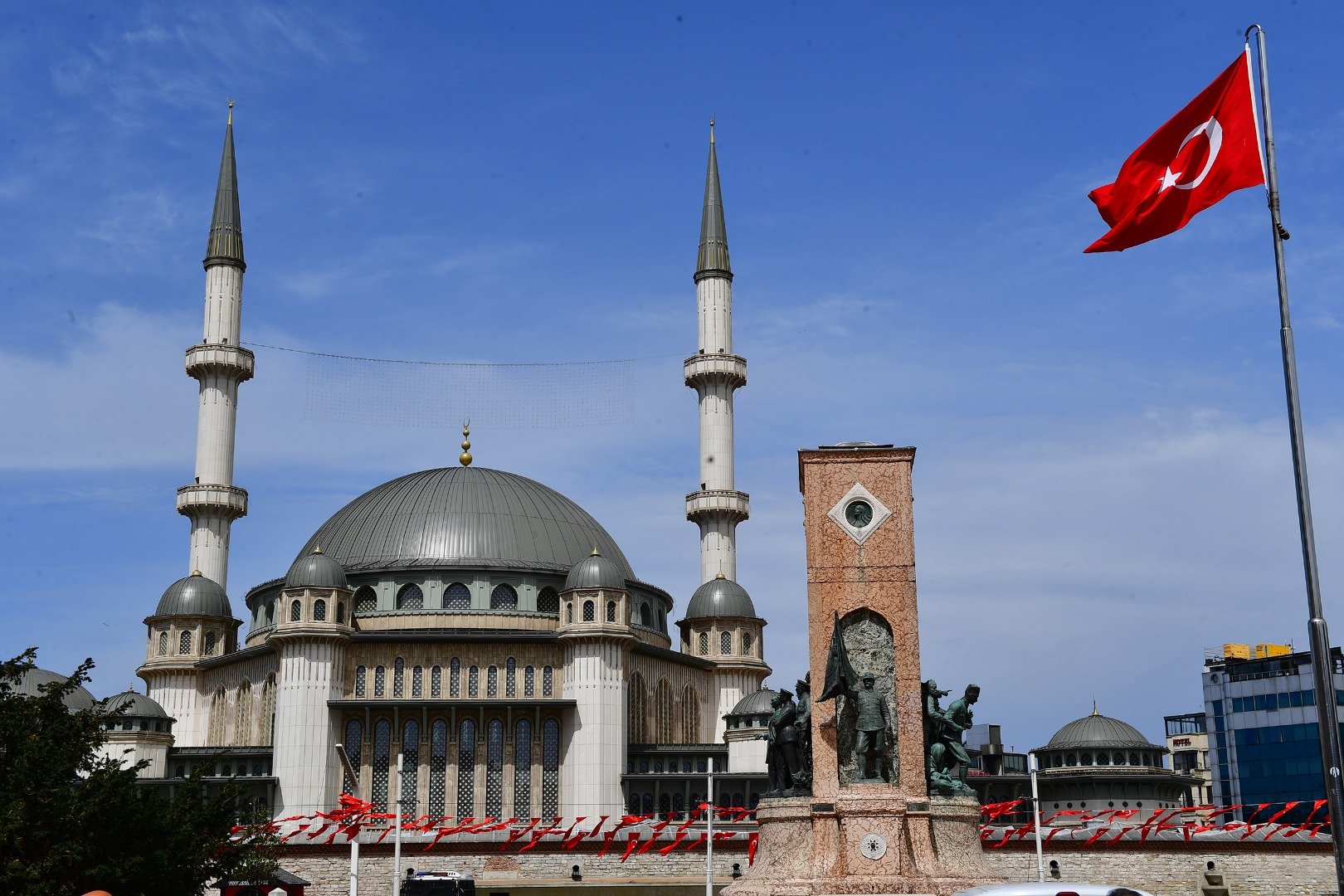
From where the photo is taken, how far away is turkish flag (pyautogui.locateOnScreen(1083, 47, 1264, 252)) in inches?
714

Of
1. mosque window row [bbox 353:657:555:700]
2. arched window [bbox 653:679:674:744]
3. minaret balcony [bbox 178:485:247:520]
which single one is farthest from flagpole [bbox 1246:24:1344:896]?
minaret balcony [bbox 178:485:247:520]

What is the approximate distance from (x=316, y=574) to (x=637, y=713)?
14.2 m

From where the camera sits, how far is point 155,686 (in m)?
69.0

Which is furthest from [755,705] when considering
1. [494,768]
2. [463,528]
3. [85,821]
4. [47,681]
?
[85,821]

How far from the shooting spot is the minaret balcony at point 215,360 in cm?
6900

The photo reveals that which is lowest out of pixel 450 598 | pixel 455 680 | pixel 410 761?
pixel 410 761

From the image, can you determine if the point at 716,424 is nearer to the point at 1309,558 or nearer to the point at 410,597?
the point at 410,597

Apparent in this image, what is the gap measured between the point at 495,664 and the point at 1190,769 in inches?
2521

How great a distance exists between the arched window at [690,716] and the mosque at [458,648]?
0.10 m

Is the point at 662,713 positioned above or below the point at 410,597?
below

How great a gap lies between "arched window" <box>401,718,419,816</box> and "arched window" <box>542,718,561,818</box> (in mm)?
4839

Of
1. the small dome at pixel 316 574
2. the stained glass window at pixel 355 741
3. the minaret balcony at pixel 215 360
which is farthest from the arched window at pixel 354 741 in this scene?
the minaret balcony at pixel 215 360

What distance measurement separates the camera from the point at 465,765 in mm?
60844

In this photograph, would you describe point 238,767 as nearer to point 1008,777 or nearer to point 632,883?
point 632,883
